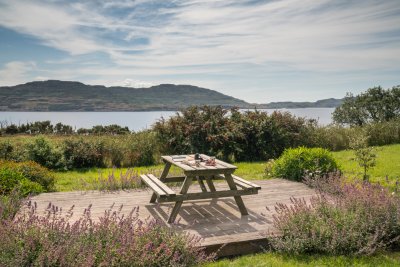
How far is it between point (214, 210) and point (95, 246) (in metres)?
2.83

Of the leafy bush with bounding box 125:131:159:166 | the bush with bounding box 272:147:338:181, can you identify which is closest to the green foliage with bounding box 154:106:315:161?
the leafy bush with bounding box 125:131:159:166

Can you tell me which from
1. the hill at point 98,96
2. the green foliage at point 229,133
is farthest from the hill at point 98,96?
the green foliage at point 229,133

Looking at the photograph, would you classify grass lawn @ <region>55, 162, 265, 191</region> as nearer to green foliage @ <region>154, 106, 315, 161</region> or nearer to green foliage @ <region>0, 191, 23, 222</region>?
green foliage @ <region>154, 106, 315, 161</region>

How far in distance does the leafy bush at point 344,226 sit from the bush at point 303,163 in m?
3.48

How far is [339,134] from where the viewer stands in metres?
17.1

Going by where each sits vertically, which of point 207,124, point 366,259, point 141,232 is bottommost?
point 366,259

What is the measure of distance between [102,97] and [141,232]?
303 feet

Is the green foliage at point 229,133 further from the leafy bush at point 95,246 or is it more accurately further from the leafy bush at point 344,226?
the leafy bush at point 95,246

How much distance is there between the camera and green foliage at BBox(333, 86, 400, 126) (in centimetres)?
2975

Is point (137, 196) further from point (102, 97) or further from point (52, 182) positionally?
point (102, 97)

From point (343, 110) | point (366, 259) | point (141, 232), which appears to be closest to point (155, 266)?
point (141, 232)

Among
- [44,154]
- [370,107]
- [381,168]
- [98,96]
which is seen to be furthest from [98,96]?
[381,168]

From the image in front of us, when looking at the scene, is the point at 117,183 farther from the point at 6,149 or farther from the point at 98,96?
the point at 98,96

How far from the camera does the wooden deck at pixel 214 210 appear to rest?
199 inches
